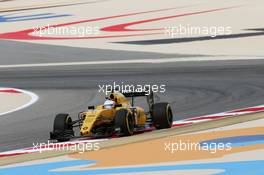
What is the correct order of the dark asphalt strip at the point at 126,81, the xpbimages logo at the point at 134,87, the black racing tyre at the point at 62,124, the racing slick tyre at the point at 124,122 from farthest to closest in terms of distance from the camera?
the xpbimages logo at the point at 134,87 < the dark asphalt strip at the point at 126,81 < the black racing tyre at the point at 62,124 < the racing slick tyre at the point at 124,122

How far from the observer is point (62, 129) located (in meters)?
13.4

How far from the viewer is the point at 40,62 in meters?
32.3

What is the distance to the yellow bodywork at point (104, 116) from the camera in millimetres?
13250

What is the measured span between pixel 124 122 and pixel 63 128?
1033 millimetres

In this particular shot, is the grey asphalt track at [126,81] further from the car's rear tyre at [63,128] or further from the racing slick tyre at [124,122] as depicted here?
the racing slick tyre at [124,122]

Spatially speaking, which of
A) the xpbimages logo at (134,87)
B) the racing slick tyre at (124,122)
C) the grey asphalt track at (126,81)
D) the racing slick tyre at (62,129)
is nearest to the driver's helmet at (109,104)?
the racing slick tyre at (124,122)

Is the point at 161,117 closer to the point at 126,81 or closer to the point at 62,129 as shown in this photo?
the point at 62,129

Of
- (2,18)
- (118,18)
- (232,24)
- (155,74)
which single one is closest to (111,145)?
(155,74)

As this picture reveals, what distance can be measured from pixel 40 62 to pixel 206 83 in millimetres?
11649

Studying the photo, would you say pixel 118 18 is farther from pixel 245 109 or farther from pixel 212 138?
pixel 212 138

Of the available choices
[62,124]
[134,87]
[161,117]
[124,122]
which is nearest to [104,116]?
[124,122]

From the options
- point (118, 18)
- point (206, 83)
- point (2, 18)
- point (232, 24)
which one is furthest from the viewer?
point (2, 18)

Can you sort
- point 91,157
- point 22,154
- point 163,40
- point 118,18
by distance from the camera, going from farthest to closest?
point 118,18
point 163,40
point 22,154
point 91,157

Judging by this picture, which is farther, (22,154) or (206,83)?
(206,83)
